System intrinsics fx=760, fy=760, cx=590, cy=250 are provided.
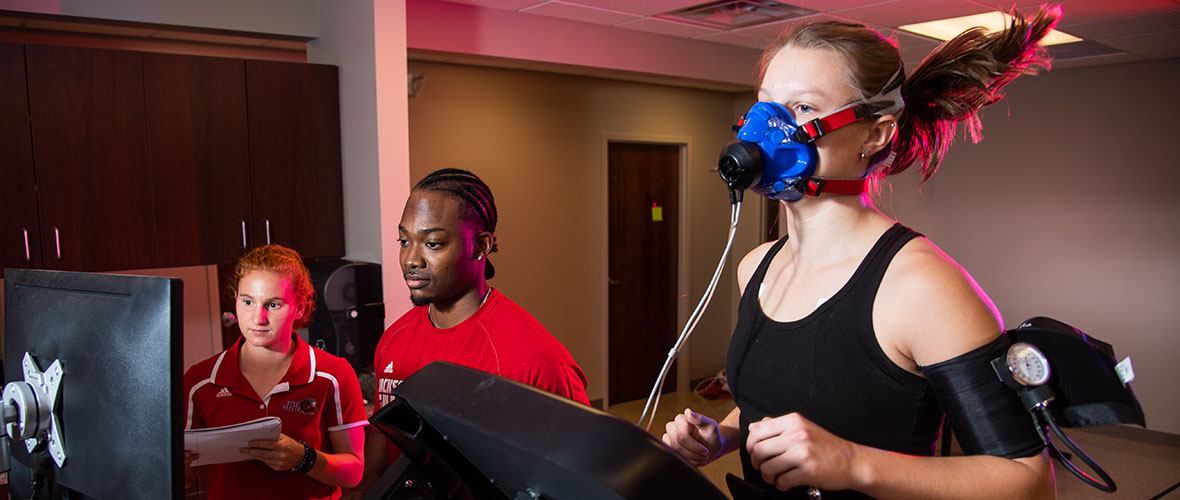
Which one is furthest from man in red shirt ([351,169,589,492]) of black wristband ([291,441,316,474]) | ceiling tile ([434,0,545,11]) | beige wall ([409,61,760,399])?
beige wall ([409,61,760,399])

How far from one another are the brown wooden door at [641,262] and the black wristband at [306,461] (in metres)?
3.84

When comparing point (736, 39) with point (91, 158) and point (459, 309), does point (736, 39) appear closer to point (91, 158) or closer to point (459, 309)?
point (91, 158)

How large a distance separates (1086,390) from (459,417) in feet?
2.28

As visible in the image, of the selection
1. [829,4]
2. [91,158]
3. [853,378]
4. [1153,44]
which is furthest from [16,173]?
[1153,44]

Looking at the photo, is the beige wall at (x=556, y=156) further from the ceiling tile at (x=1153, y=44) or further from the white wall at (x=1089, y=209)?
the ceiling tile at (x=1153, y=44)

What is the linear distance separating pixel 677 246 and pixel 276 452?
4480 millimetres

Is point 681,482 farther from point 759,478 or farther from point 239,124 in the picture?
point 239,124

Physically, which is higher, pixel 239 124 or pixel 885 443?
pixel 239 124

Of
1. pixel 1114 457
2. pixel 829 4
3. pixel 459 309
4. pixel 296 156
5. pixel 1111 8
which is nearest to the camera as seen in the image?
pixel 459 309

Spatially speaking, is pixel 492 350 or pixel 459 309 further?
pixel 459 309

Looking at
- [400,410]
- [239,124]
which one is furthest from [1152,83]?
[400,410]

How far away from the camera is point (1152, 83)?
16.1 feet

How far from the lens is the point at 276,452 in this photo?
5.34 ft

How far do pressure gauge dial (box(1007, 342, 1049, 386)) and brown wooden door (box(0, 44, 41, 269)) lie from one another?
3110mm
